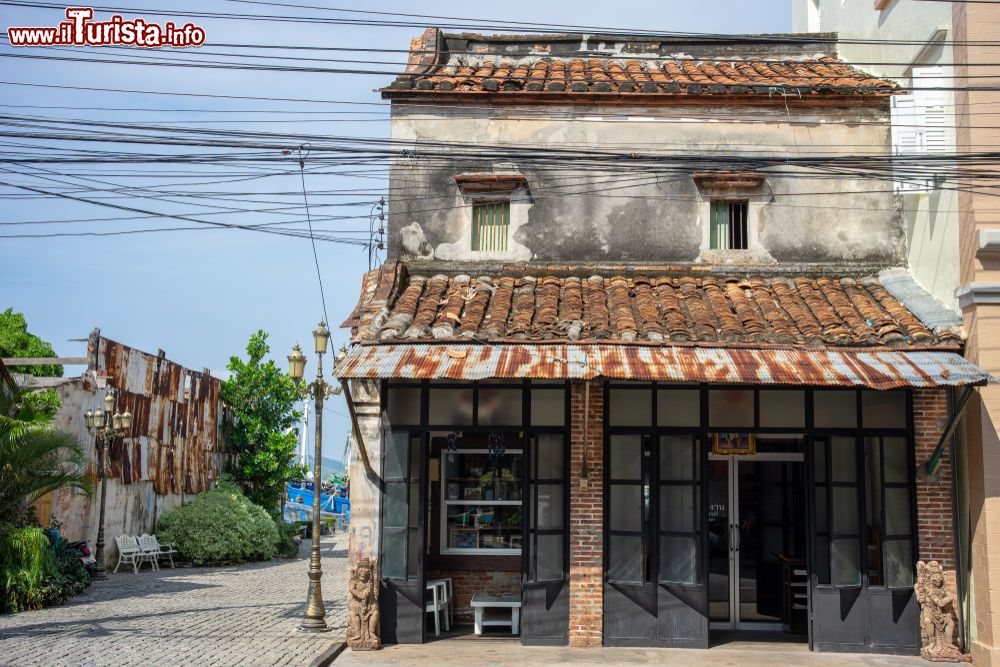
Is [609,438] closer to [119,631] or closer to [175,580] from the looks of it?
[119,631]

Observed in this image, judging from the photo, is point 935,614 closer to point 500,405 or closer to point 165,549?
point 500,405

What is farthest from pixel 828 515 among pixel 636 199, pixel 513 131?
pixel 513 131

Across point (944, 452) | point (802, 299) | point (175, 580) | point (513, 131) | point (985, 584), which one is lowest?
point (175, 580)

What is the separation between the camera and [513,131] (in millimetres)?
15531

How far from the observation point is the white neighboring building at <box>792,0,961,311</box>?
44.0ft

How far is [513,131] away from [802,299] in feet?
16.4

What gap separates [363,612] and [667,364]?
5128 mm

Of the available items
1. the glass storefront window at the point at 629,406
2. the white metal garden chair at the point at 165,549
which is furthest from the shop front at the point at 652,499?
the white metal garden chair at the point at 165,549

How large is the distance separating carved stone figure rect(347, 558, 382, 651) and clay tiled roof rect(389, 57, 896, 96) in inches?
286

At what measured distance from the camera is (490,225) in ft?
50.8

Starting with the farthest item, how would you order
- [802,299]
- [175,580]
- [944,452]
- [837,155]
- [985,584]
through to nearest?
[175,580] → [837,155] → [802,299] → [944,452] → [985,584]

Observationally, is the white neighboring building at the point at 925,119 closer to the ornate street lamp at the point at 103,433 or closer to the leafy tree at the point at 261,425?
the ornate street lamp at the point at 103,433

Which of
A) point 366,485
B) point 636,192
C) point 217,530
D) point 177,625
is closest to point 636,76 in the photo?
point 636,192

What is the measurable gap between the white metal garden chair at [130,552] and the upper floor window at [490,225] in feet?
48.2
